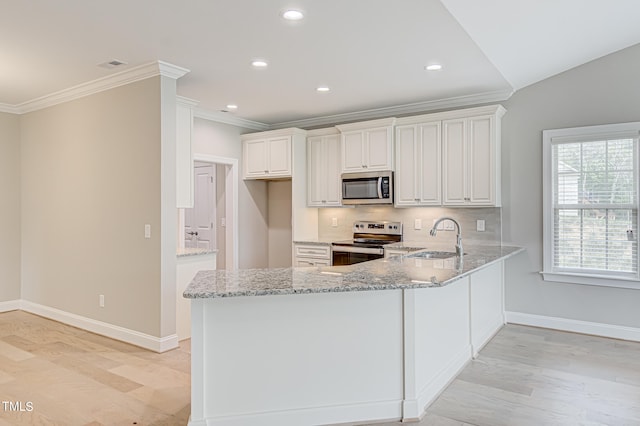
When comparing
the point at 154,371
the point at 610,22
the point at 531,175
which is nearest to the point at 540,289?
the point at 531,175

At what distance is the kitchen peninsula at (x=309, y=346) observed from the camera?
2324mm

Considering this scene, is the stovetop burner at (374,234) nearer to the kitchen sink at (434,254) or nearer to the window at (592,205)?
the kitchen sink at (434,254)

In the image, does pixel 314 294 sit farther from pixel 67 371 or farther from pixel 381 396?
pixel 67 371

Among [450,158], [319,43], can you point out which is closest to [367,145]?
[450,158]

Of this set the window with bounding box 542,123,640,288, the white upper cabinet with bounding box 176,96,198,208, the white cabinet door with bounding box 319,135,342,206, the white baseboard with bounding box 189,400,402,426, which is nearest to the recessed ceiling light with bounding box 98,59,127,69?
the white upper cabinet with bounding box 176,96,198,208

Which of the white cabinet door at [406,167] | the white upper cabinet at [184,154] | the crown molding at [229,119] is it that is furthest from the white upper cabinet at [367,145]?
the white upper cabinet at [184,154]

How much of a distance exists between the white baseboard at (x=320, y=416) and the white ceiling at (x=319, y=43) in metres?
2.46

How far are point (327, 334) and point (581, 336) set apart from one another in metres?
3.19

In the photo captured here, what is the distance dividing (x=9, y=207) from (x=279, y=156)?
11.4 ft

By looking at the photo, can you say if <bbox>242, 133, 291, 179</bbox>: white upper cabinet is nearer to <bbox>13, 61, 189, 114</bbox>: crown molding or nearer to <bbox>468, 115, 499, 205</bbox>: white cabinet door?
<bbox>13, 61, 189, 114</bbox>: crown molding

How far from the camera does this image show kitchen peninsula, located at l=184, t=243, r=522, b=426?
7.63 ft

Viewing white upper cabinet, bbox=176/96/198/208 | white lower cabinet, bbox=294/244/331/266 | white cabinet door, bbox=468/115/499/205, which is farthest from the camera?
white lower cabinet, bbox=294/244/331/266

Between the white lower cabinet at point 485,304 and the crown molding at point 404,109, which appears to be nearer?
the white lower cabinet at point 485,304

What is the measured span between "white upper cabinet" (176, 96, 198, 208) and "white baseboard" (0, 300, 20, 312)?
300cm
